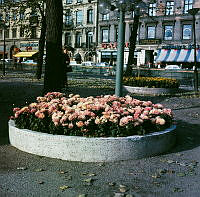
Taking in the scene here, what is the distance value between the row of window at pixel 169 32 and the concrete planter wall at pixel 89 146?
3830 centimetres

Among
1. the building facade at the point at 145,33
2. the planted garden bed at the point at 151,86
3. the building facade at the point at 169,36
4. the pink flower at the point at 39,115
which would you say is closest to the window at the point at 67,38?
the building facade at the point at 145,33

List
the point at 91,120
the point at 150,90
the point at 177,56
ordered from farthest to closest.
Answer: the point at 177,56 → the point at 150,90 → the point at 91,120

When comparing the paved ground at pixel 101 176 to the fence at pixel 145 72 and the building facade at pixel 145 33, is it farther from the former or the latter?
the building facade at pixel 145 33

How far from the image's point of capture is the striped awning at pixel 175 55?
3947 cm

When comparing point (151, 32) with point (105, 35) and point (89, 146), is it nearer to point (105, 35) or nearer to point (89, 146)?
point (105, 35)

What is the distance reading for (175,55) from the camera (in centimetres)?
4059

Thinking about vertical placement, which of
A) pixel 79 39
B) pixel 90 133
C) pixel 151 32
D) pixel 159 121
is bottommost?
pixel 90 133

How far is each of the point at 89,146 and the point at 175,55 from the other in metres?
37.9

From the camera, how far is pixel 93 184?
3.89m

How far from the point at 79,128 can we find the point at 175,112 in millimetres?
5450

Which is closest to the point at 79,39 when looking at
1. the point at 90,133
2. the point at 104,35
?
the point at 104,35

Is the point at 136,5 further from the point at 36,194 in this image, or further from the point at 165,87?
the point at 165,87

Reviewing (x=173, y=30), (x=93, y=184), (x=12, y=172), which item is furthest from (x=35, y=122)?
(x=173, y=30)

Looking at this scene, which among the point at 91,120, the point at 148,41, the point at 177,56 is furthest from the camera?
the point at 148,41
